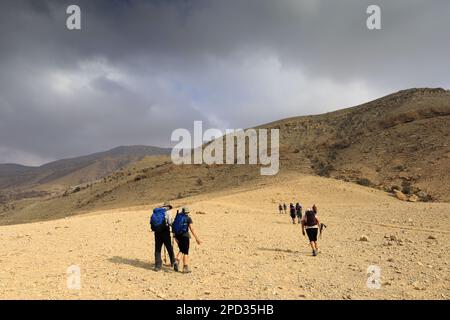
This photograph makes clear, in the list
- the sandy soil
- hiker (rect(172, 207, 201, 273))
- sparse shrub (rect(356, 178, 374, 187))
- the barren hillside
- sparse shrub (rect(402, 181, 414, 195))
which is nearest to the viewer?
the sandy soil

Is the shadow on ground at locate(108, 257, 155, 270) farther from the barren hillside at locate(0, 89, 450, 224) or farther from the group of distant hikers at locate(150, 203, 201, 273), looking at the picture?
the barren hillside at locate(0, 89, 450, 224)

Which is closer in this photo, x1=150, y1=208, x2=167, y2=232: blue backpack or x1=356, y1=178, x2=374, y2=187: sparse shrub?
x1=150, y1=208, x2=167, y2=232: blue backpack

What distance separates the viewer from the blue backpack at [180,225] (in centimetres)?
966

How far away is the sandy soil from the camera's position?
755 cm

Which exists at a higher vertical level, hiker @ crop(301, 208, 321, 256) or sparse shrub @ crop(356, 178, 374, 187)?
sparse shrub @ crop(356, 178, 374, 187)

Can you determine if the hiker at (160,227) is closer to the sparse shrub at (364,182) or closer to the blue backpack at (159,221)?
the blue backpack at (159,221)

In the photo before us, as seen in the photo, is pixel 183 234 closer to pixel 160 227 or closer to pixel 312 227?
pixel 160 227

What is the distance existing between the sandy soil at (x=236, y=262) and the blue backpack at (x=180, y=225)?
98 cm

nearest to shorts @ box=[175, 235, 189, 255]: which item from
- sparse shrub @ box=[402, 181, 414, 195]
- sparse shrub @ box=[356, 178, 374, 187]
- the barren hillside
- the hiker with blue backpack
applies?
the hiker with blue backpack

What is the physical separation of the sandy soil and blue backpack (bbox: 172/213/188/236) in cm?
98

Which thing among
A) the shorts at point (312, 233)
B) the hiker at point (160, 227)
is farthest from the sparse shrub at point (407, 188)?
the hiker at point (160, 227)
